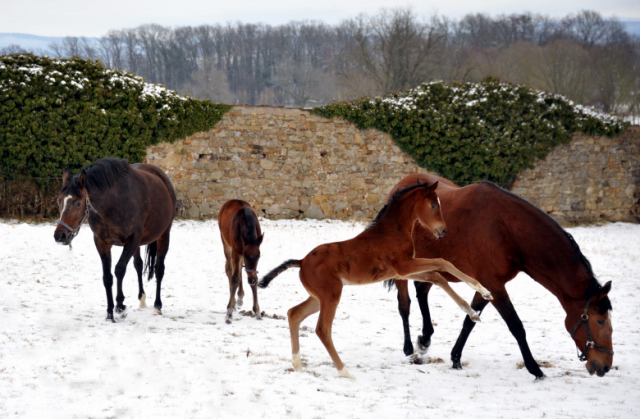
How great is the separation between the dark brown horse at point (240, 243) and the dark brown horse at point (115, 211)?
36.1 inches

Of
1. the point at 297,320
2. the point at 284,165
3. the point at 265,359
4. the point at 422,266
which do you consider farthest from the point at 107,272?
the point at 284,165

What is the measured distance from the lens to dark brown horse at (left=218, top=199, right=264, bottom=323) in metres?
6.01

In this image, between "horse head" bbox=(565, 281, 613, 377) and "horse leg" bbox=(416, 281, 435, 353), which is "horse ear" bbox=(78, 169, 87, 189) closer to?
"horse leg" bbox=(416, 281, 435, 353)

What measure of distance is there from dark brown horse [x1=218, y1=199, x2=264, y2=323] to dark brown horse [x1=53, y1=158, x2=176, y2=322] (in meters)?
0.92

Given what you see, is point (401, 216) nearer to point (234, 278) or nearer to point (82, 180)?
point (234, 278)

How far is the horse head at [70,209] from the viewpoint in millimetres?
5543

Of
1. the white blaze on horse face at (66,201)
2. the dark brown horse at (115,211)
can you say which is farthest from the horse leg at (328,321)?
the white blaze on horse face at (66,201)

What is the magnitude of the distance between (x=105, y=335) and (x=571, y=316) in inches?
167

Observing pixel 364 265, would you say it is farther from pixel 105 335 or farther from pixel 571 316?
pixel 105 335

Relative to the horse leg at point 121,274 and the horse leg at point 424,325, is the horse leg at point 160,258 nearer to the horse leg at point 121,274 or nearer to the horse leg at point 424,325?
the horse leg at point 121,274

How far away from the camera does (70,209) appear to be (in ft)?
18.4

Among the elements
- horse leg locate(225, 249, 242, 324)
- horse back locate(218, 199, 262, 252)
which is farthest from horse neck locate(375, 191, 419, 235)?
horse leg locate(225, 249, 242, 324)

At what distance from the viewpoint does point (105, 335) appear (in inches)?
205

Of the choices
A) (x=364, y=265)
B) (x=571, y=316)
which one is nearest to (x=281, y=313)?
(x=364, y=265)
